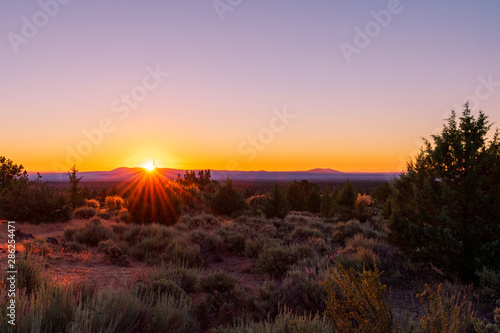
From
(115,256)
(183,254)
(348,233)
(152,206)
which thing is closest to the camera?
(115,256)

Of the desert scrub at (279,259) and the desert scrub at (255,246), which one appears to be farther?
the desert scrub at (255,246)

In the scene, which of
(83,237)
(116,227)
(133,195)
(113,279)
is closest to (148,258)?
(113,279)

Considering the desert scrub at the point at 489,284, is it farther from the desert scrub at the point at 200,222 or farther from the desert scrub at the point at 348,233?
the desert scrub at the point at 200,222

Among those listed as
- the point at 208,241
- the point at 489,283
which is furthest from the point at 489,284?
the point at 208,241

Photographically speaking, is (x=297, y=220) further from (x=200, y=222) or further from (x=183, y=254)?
(x=183, y=254)

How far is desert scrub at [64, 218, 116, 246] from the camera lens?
11.8m

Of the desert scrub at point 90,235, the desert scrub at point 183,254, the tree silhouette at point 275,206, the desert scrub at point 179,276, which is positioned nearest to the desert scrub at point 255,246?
the desert scrub at point 183,254

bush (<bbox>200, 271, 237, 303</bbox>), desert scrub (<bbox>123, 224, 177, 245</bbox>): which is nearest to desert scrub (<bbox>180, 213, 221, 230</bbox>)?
desert scrub (<bbox>123, 224, 177, 245</bbox>)

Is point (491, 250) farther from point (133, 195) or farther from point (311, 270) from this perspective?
point (133, 195)

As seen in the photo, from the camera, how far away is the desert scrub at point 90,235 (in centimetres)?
1177

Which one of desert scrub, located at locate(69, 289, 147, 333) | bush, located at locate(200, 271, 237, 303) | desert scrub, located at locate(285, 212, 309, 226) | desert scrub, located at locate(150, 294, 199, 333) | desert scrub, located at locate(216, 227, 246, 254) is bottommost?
desert scrub, located at locate(285, 212, 309, 226)

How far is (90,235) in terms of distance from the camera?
12.0 m

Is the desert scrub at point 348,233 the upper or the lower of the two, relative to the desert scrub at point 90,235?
lower

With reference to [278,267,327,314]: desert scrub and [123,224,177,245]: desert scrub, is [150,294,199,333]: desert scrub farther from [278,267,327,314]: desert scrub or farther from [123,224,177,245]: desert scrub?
[123,224,177,245]: desert scrub
